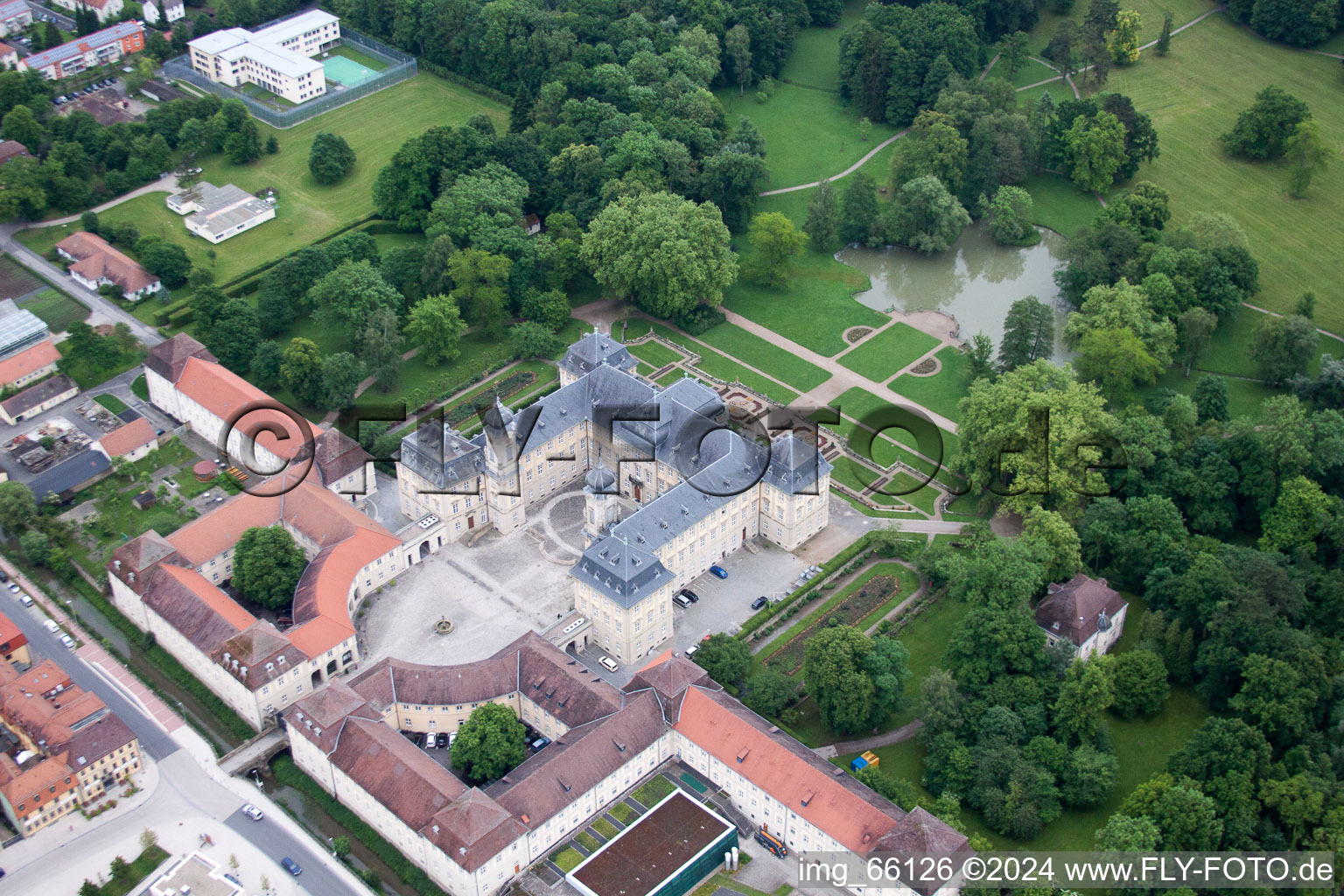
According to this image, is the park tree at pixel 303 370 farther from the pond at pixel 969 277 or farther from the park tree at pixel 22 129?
the pond at pixel 969 277

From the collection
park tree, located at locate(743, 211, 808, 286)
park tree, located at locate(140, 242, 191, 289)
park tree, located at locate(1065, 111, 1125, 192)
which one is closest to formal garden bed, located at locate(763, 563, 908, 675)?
park tree, located at locate(743, 211, 808, 286)

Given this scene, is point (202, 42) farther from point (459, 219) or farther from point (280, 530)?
point (280, 530)

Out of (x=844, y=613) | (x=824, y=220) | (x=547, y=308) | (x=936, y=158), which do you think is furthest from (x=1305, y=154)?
(x=547, y=308)

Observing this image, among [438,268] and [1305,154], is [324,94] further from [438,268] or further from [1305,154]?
[1305,154]

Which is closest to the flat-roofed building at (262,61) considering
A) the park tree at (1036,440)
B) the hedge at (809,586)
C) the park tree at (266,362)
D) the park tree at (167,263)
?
the park tree at (167,263)

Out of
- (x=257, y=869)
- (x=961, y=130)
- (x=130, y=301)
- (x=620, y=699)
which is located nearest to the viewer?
(x=257, y=869)

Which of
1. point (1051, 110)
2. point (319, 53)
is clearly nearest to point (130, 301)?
point (319, 53)
